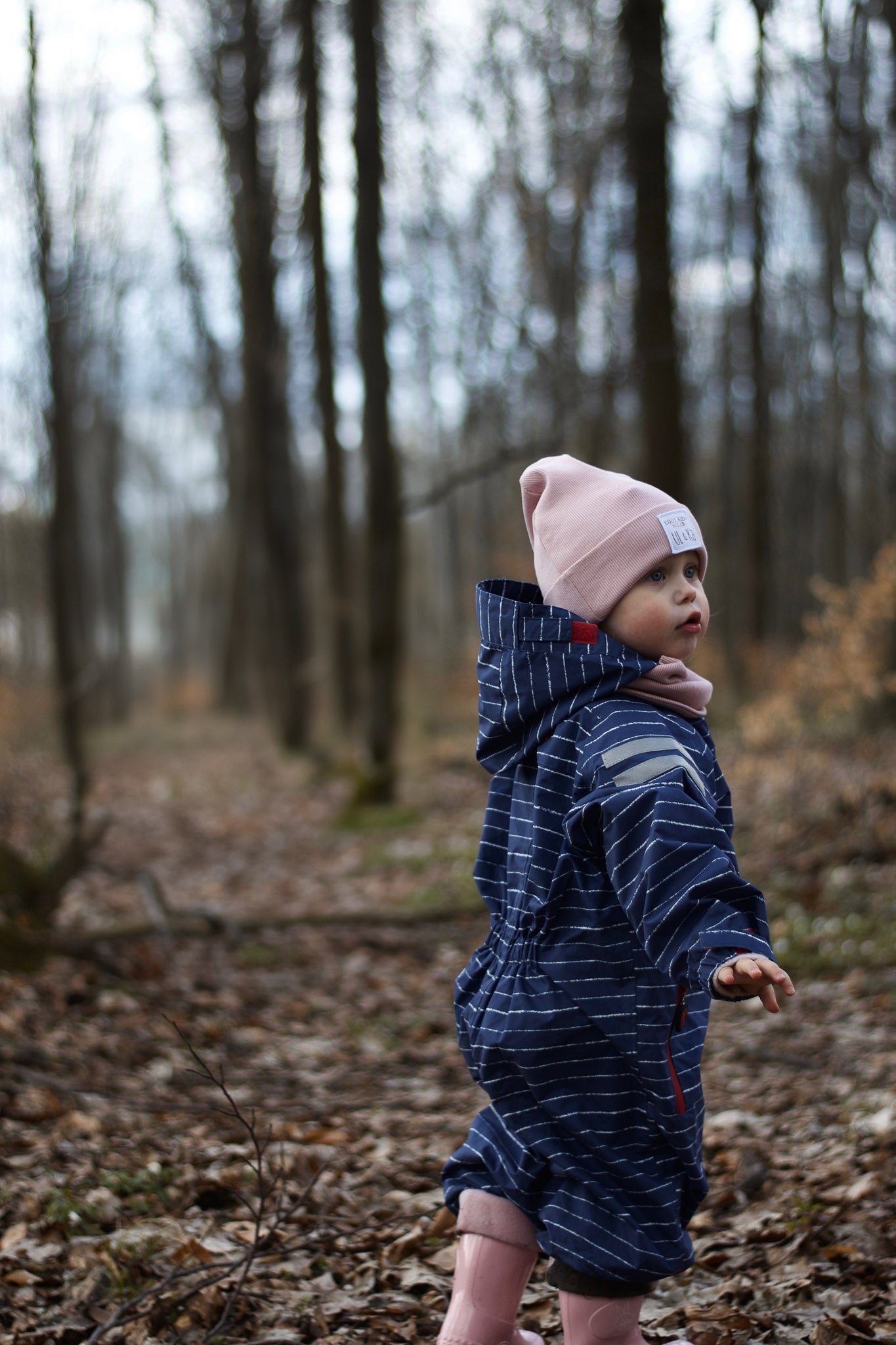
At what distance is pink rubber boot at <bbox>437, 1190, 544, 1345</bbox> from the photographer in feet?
7.01

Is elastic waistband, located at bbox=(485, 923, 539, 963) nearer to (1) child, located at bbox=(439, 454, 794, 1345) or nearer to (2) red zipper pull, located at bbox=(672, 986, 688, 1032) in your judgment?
(1) child, located at bbox=(439, 454, 794, 1345)

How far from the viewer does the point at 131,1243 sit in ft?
9.46

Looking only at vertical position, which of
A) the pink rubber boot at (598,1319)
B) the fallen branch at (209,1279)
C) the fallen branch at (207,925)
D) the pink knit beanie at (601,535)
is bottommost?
the fallen branch at (207,925)

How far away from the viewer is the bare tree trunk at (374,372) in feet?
34.5

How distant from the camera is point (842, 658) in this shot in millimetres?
7562

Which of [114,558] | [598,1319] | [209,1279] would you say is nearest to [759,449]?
[209,1279]

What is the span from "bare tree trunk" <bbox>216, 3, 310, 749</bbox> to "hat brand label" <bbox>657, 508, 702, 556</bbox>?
13.7 m

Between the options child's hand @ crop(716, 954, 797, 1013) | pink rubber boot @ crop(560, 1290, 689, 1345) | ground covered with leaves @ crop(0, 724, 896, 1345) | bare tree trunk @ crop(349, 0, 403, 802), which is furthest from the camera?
bare tree trunk @ crop(349, 0, 403, 802)

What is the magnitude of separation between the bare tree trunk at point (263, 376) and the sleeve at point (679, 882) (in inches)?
553

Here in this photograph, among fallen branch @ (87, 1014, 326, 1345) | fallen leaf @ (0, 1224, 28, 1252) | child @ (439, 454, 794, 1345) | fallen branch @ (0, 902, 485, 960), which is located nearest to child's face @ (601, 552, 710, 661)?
child @ (439, 454, 794, 1345)

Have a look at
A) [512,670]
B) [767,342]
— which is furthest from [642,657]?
[767,342]

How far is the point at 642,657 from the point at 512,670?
26 centimetres

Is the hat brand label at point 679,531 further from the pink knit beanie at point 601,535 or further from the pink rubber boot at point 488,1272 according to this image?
the pink rubber boot at point 488,1272

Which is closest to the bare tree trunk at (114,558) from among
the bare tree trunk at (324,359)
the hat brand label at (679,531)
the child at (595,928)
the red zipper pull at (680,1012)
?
the bare tree trunk at (324,359)
